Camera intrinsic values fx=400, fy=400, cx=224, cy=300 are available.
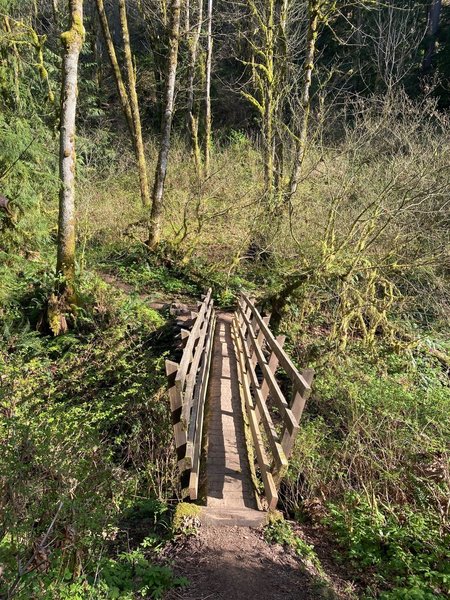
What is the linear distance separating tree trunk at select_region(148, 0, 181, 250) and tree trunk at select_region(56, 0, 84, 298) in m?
3.96

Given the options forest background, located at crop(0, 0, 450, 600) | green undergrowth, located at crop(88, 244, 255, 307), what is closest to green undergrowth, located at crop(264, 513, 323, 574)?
forest background, located at crop(0, 0, 450, 600)

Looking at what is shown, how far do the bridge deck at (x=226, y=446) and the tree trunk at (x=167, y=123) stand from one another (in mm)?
6395

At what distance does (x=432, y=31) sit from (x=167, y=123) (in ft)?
63.8

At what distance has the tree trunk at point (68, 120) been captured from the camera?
748 cm

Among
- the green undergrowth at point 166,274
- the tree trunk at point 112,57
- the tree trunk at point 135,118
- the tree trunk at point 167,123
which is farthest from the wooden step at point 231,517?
the tree trunk at point 112,57

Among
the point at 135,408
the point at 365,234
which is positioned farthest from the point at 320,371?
the point at 135,408

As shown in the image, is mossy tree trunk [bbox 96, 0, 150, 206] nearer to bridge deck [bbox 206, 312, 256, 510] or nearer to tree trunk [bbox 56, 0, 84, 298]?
tree trunk [bbox 56, 0, 84, 298]

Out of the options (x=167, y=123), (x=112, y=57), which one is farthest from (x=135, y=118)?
(x=167, y=123)

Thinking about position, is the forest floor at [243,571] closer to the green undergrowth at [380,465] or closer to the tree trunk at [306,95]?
the green undergrowth at [380,465]

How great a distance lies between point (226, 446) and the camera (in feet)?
16.1

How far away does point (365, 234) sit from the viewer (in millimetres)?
8453

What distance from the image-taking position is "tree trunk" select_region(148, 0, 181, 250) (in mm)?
11367

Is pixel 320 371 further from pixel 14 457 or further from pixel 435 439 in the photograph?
pixel 14 457

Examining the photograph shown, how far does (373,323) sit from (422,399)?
2.02 meters
